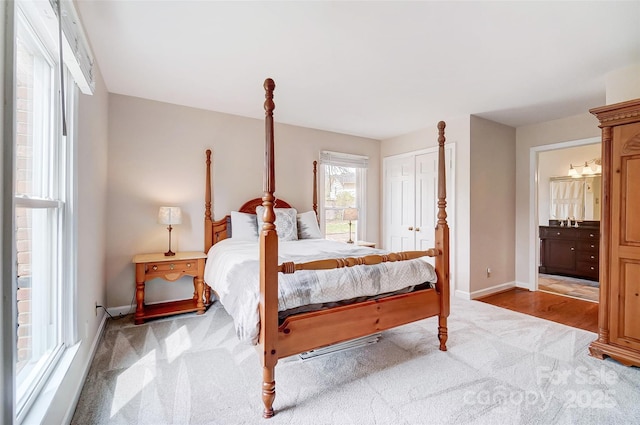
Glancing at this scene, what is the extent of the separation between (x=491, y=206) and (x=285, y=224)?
2.88 meters

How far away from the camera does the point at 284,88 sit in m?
3.00

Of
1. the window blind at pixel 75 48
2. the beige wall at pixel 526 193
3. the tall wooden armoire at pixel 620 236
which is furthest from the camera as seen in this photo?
the beige wall at pixel 526 193

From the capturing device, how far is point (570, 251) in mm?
5035

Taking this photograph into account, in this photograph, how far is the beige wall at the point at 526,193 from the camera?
412 centimetres

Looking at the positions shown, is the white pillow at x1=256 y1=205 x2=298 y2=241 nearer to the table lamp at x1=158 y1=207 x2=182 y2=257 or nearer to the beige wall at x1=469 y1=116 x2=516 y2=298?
the table lamp at x1=158 y1=207 x2=182 y2=257

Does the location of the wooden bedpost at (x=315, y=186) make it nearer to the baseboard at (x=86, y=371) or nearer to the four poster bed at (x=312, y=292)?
the four poster bed at (x=312, y=292)

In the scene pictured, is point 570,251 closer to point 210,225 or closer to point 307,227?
point 307,227

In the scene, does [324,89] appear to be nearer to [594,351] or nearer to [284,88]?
[284,88]

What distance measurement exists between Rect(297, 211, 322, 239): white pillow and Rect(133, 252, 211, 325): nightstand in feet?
3.94

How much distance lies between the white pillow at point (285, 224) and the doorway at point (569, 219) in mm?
3823

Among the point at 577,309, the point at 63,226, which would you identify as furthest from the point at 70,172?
the point at 577,309

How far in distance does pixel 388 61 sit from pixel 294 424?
8.75 feet

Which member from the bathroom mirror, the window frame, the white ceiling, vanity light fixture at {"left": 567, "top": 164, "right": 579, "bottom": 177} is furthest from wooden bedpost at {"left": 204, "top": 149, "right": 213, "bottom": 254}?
vanity light fixture at {"left": 567, "top": 164, "right": 579, "bottom": 177}

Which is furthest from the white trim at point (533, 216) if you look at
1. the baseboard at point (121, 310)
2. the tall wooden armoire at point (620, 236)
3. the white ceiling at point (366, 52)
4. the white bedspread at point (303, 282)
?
the baseboard at point (121, 310)
